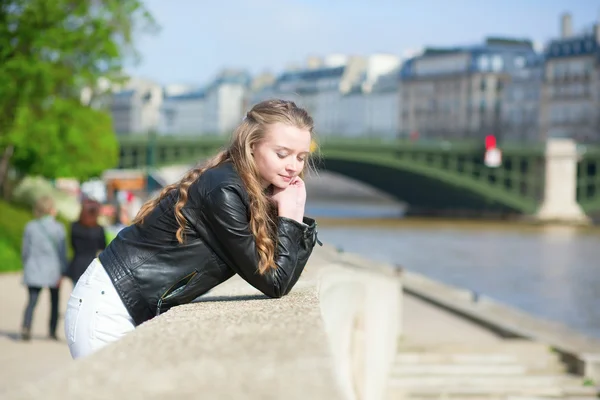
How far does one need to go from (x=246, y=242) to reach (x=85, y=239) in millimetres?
6574

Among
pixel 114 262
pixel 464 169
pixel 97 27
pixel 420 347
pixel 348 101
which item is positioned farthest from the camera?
pixel 348 101

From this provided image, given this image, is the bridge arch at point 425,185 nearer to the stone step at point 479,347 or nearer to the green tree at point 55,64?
the green tree at point 55,64

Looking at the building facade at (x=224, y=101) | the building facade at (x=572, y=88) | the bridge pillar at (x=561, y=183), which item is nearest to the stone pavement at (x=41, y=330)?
the bridge pillar at (x=561, y=183)

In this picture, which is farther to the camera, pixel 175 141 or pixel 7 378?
pixel 175 141

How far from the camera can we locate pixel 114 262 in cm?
300

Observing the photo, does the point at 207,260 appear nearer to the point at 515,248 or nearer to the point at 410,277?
the point at 410,277

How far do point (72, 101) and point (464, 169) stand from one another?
37.3 meters

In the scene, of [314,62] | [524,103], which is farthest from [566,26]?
[314,62]

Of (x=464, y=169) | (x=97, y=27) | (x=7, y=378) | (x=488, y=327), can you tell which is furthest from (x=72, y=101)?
(x=464, y=169)

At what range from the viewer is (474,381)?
9805 millimetres

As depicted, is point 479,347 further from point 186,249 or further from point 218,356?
point 218,356

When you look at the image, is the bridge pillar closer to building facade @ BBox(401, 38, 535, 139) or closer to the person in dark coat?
building facade @ BBox(401, 38, 535, 139)

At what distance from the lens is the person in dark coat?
371 inches

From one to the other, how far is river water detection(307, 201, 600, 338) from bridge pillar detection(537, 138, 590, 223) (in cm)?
339
